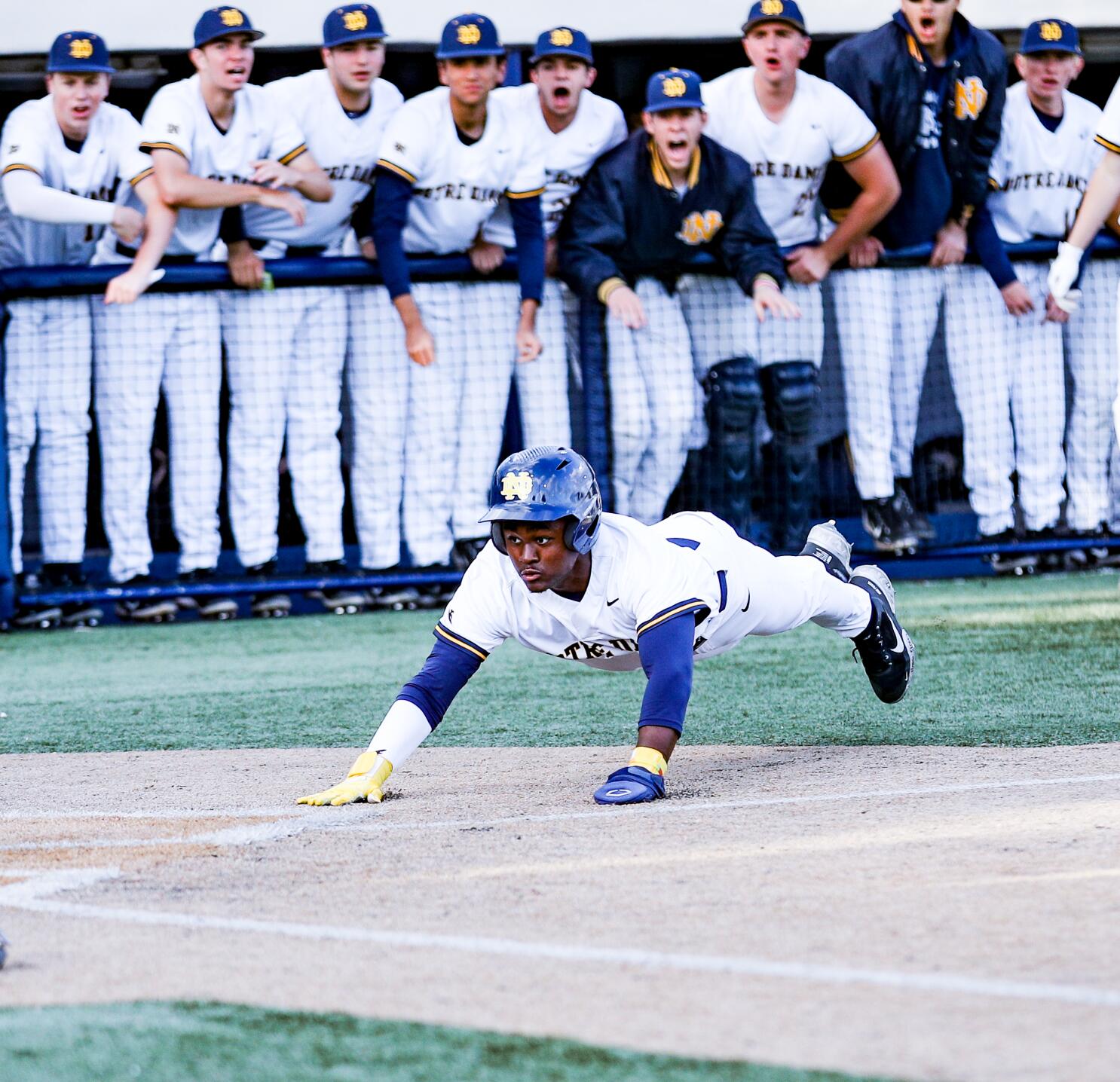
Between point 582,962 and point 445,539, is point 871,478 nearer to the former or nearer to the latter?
point 445,539

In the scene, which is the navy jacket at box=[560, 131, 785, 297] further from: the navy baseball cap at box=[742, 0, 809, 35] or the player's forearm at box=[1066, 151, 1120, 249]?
the player's forearm at box=[1066, 151, 1120, 249]

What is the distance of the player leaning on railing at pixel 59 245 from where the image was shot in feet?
27.1

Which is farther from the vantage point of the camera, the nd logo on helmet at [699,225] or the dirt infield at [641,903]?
the nd logo on helmet at [699,225]

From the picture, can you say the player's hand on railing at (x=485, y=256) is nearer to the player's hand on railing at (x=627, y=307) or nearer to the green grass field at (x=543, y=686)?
the player's hand on railing at (x=627, y=307)

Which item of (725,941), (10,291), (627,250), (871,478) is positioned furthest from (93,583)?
(725,941)

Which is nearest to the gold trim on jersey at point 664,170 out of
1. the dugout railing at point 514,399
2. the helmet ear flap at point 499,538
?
the dugout railing at point 514,399

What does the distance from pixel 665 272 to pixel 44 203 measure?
9.85 feet

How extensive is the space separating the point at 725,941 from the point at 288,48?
27.3 ft

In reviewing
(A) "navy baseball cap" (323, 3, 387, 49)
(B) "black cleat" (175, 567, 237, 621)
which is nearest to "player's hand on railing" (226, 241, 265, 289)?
(A) "navy baseball cap" (323, 3, 387, 49)

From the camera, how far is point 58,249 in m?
8.80

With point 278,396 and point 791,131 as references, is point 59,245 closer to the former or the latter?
point 278,396

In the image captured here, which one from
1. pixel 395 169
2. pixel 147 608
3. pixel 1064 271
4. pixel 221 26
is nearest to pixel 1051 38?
pixel 1064 271

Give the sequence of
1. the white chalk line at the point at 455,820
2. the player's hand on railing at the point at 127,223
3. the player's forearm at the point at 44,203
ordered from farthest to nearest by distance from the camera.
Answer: the player's hand on railing at the point at 127,223 < the player's forearm at the point at 44,203 < the white chalk line at the point at 455,820

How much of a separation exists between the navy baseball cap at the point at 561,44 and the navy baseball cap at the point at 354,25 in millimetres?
770
